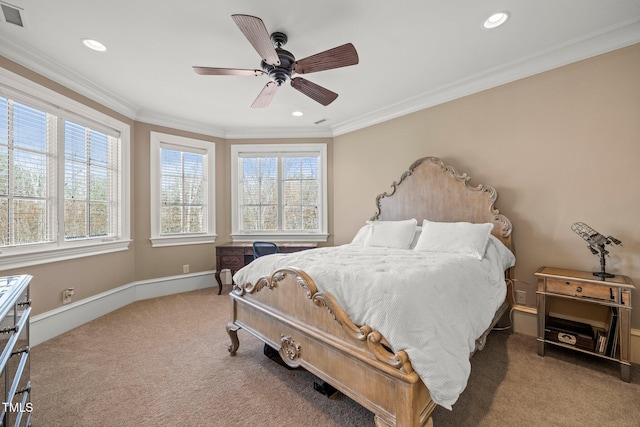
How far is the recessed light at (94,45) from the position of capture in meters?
2.34

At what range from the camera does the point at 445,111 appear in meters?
3.37

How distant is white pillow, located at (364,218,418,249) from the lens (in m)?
2.99

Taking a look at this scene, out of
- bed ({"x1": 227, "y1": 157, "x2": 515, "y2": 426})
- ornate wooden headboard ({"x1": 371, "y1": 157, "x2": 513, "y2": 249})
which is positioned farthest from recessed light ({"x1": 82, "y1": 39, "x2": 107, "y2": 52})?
ornate wooden headboard ({"x1": 371, "y1": 157, "x2": 513, "y2": 249})

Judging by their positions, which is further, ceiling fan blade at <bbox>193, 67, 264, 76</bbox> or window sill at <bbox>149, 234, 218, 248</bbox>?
window sill at <bbox>149, 234, 218, 248</bbox>

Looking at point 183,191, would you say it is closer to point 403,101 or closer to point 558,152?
point 403,101

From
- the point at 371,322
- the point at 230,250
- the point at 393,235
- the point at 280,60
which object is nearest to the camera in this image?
the point at 371,322

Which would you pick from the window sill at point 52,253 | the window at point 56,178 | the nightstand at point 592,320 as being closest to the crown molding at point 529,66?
the nightstand at point 592,320

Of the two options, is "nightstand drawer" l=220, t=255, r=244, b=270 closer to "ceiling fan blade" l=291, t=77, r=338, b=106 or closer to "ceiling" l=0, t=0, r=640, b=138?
"ceiling" l=0, t=0, r=640, b=138

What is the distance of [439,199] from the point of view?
3.26m

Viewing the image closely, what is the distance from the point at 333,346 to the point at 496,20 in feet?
8.74

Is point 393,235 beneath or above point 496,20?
beneath

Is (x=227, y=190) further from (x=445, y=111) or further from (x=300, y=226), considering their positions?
(x=445, y=111)

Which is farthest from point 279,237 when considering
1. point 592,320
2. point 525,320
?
point 592,320

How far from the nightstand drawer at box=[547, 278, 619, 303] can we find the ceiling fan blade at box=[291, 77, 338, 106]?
248 cm
